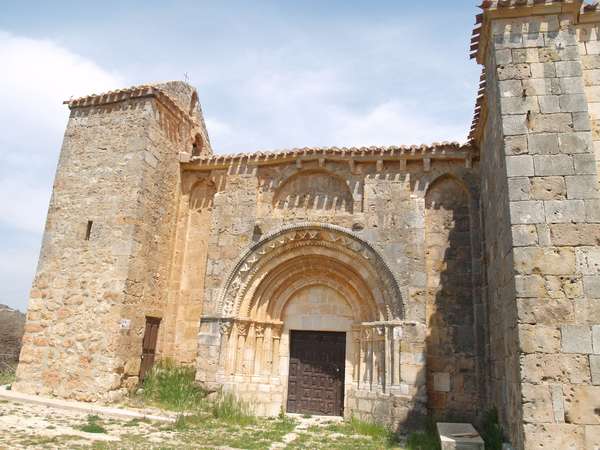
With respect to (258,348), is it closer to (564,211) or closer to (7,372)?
(564,211)

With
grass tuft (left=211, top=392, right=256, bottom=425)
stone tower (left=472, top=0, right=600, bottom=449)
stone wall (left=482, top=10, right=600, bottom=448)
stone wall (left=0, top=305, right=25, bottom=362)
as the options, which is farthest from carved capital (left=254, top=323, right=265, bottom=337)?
stone wall (left=0, top=305, right=25, bottom=362)

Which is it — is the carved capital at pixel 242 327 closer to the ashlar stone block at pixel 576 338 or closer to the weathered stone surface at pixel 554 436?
the weathered stone surface at pixel 554 436

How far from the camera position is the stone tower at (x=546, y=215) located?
4.64m

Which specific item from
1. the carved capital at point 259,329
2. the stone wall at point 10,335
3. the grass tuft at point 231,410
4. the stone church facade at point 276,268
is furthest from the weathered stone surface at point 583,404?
the stone wall at point 10,335

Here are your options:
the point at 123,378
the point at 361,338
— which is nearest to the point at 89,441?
the point at 123,378

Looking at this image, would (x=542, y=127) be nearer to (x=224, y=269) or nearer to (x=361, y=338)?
(x=361, y=338)

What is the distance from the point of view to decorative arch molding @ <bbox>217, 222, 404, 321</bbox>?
27.7 ft

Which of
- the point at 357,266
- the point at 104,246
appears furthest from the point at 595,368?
the point at 104,246

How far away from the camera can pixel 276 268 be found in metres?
9.10

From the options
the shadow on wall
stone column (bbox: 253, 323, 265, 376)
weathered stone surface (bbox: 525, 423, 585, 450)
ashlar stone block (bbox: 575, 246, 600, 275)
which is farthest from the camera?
stone column (bbox: 253, 323, 265, 376)

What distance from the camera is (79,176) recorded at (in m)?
9.31

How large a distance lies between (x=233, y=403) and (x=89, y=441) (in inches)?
113

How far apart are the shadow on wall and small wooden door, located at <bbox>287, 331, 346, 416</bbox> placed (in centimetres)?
169

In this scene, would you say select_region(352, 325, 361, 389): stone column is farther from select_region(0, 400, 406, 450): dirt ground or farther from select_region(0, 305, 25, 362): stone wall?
select_region(0, 305, 25, 362): stone wall
